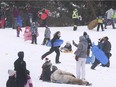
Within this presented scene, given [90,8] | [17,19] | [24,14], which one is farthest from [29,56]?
[90,8]

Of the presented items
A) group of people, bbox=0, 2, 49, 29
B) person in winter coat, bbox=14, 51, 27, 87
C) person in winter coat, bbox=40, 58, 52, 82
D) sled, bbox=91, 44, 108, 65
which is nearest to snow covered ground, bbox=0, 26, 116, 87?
person in winter coat, bbox=40, 58, 52, 82

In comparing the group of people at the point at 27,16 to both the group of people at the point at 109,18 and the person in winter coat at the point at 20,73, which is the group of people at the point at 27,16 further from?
the person in winter coat at the point at 20,73

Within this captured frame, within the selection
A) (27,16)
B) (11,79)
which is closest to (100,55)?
(11,79)

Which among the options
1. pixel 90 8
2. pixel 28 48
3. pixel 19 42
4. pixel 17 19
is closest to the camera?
pixel 28 48

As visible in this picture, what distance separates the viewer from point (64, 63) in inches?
816

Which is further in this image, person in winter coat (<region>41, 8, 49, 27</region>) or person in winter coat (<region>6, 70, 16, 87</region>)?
person in winter coat (<region>41, 8, 49, 27</region>)

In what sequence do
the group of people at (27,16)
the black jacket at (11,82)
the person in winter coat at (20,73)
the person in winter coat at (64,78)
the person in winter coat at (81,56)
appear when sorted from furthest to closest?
the group of people at (27,16) → the person in winter coat at (81,56) → the person in winter coat at (64,78) → the person in winter coat at (20,73) → the black jacket at (11,82)

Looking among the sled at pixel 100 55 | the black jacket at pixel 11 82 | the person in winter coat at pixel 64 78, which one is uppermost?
the sled at pixel 100 55

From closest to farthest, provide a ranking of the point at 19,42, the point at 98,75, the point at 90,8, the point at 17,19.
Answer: the point at 98,75
the point at 19,42
the point at 17,19
the point at 90,8

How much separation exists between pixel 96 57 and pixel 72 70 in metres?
1.62

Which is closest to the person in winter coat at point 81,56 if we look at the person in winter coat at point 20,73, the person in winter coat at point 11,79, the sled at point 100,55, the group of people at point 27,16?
the sled at point 100,55

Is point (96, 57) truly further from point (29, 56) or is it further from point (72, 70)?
point (29, 56)

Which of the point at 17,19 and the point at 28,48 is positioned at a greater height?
the point at 17,19

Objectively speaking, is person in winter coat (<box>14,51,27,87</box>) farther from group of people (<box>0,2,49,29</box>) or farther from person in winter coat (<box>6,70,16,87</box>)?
group of people (<box>0,2,49,29</box>)
